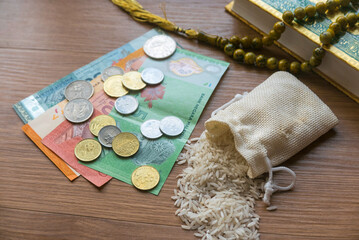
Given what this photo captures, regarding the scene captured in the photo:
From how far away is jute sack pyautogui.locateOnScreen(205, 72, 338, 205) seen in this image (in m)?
0.73

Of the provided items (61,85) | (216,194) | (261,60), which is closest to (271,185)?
(216,194)

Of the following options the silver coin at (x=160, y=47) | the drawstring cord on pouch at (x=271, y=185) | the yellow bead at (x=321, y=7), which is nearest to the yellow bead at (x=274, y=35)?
the yellow bead at (x=321, y=7)

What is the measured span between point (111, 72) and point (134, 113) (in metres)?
0.16

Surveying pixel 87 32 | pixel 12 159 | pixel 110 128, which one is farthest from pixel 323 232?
pixel 87 32

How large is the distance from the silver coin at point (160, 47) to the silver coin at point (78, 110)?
0.24 m

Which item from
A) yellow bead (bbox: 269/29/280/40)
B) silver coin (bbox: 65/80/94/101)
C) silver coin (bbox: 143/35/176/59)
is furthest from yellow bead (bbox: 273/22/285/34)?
silver coin (bbox: 65/80/94/101)

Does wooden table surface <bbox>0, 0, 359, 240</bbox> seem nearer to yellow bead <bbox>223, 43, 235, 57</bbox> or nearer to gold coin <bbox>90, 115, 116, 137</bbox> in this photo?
yellow bead <bbox>223, 43, 235, 57</bbox>

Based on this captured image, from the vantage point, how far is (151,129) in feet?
2.77

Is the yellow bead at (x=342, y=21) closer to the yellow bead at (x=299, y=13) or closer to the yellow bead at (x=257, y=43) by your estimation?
the yellow bead at (x=299, y=13)

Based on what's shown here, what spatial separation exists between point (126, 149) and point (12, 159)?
0.26 metres

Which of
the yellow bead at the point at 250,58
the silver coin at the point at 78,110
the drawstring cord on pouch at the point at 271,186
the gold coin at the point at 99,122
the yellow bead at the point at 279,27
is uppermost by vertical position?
the yellow bead at the point at 279,27

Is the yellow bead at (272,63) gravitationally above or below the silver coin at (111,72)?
above

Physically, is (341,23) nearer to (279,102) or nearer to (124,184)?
(279,102)

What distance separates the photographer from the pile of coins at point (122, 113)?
79cm
